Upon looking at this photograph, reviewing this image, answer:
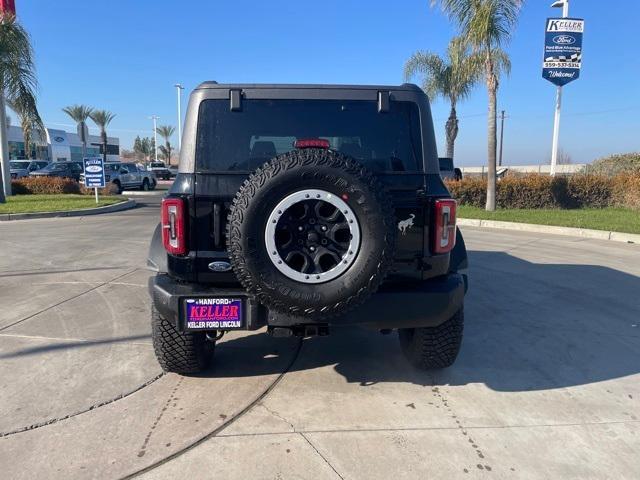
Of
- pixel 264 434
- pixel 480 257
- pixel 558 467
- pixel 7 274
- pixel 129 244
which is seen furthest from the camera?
pixel 129 244

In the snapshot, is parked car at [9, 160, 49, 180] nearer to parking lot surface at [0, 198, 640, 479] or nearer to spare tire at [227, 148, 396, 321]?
parking lot surface at [0, 198, 640, 479]

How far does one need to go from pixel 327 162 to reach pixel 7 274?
6.24 metres

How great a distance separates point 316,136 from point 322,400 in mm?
1844

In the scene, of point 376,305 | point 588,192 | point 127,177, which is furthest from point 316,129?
point 127,177

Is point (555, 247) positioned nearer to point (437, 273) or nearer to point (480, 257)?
point (480, 257)

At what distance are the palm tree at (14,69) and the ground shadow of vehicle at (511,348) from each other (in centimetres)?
1663

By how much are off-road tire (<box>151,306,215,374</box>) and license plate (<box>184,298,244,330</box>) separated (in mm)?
428

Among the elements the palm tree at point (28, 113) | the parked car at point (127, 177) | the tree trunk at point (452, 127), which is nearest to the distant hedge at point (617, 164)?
the tree trunk at point (452, 127)

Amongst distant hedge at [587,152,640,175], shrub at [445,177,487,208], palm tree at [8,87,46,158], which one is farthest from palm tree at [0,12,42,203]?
distant hedge at [587,152,640,175]

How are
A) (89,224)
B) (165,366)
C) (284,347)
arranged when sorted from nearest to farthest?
(165,366)
(284,347)
(89,224)

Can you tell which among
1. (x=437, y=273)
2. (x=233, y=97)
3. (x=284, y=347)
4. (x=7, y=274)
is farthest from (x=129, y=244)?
(x=437, y=273)

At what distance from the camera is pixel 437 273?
3273mm

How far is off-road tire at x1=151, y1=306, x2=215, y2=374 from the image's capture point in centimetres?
350

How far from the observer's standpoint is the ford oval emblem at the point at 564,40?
17078mm
